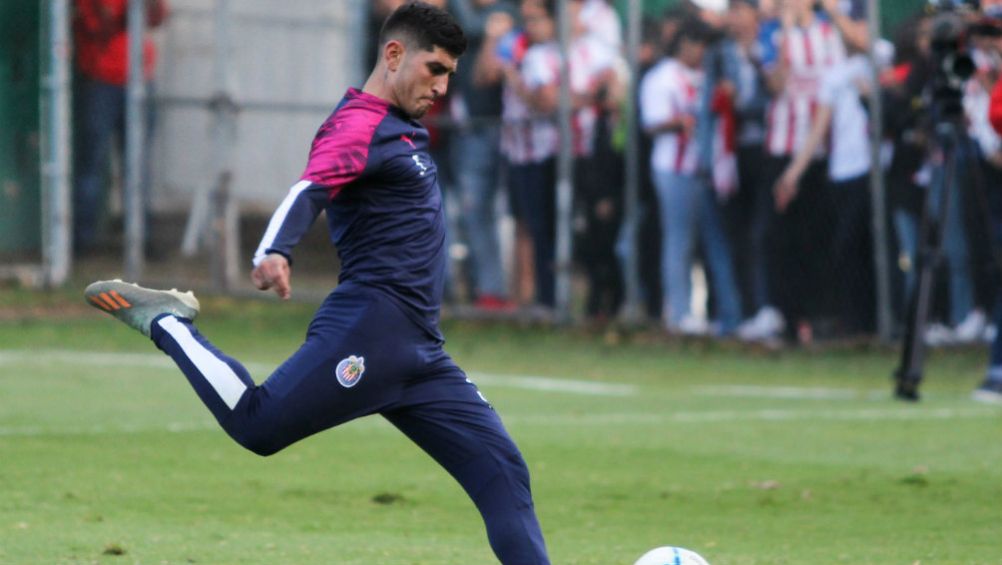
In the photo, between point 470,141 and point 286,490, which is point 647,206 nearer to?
point 470,141

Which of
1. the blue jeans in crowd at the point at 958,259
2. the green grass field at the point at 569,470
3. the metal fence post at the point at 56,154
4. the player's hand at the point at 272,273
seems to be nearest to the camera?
the player's hand at the point at 272,273

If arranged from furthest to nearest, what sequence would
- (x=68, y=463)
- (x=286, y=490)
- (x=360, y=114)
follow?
(x=68, y=463), (x=286, y=490), (x=360, y=114)

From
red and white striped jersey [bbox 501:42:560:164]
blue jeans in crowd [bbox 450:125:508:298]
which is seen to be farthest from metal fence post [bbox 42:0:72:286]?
red and white striped jersey [bbox 501:42:560:164]

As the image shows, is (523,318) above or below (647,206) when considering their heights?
below

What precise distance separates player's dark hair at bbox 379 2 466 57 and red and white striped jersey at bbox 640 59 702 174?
417 inches

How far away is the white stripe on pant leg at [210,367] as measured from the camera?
5.94m

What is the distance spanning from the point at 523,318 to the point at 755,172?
9.65 feet

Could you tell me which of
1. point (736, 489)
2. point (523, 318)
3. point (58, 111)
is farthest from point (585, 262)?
point (736, 489)

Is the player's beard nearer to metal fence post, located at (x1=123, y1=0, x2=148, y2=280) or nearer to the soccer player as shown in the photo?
the soccer player

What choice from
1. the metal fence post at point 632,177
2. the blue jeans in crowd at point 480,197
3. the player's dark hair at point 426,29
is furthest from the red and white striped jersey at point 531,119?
the player's dark hair at point 426,29

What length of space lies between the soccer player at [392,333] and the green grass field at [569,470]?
1.19 meters

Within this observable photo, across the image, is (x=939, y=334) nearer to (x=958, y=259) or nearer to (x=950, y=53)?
(x=958, y=259)

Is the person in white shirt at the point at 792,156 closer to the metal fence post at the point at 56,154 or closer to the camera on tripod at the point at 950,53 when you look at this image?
the camera on tripod at the point at 950,53

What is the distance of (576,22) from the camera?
57.3 feet
